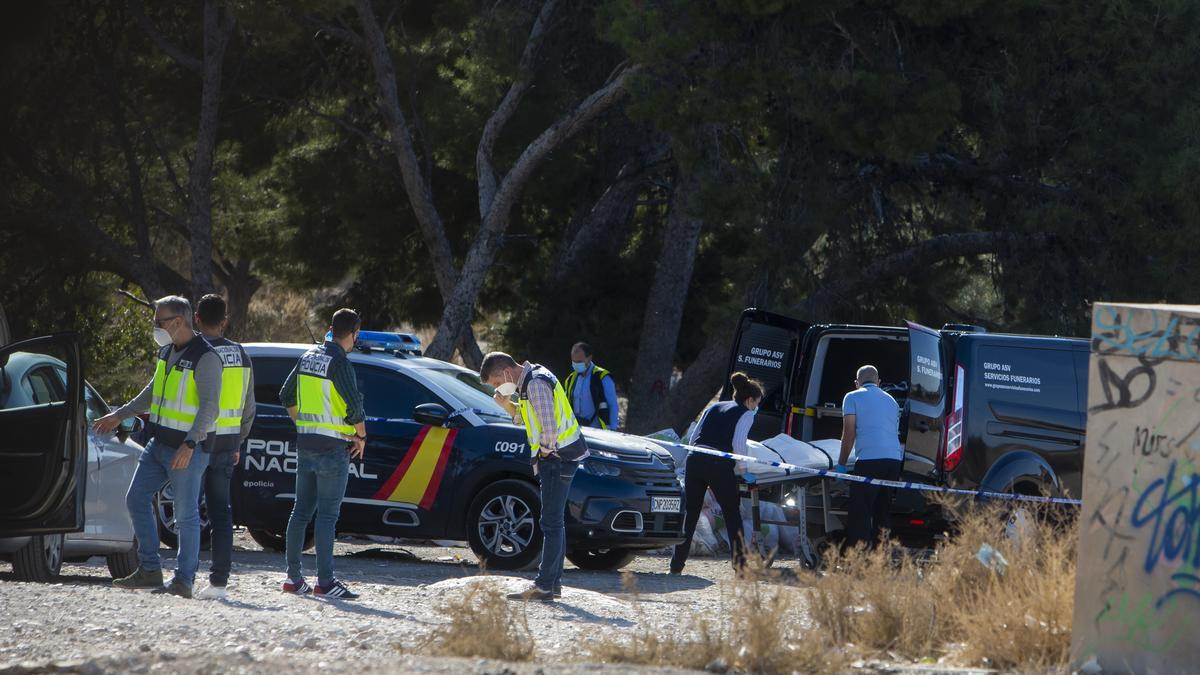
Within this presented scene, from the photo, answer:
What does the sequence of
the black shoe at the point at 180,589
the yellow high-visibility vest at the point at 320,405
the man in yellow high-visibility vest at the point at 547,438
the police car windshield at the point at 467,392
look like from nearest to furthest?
the black shoe at the point at 180,589 → the yellow high-visibility vest at the point at 320,405 → the man in yellow high-visibility vest at the point at 547,438 → the police car windshield at the point at 467,392

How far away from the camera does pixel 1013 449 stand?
11922 millimetres

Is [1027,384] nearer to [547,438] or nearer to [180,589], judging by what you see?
[547,438]

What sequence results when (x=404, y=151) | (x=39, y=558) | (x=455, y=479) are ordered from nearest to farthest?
(x=39, y=558)
(x=455, y=479)
(x=404, y=151)

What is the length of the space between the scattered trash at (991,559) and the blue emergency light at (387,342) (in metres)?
6.08

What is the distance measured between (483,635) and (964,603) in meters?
2.29

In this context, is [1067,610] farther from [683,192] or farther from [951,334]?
[683,192]

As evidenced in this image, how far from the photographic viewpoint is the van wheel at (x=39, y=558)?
10.2m

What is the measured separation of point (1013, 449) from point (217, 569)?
5845mm

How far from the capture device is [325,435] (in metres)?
9.52

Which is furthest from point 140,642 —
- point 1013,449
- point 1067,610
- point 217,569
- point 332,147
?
point 332,147

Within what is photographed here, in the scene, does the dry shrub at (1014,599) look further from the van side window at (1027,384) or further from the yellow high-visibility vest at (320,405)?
the van side window at (1027,384)

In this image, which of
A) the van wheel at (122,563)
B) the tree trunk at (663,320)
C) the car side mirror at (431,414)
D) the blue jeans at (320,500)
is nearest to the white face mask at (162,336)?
the blue jeans at (320,500)

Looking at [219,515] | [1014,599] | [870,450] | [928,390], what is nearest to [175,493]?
[219,515]

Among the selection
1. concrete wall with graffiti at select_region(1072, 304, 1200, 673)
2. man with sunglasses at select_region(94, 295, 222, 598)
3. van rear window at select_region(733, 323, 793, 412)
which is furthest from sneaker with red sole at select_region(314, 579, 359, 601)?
van rear window at select_region(733, 323, 793, 412)
